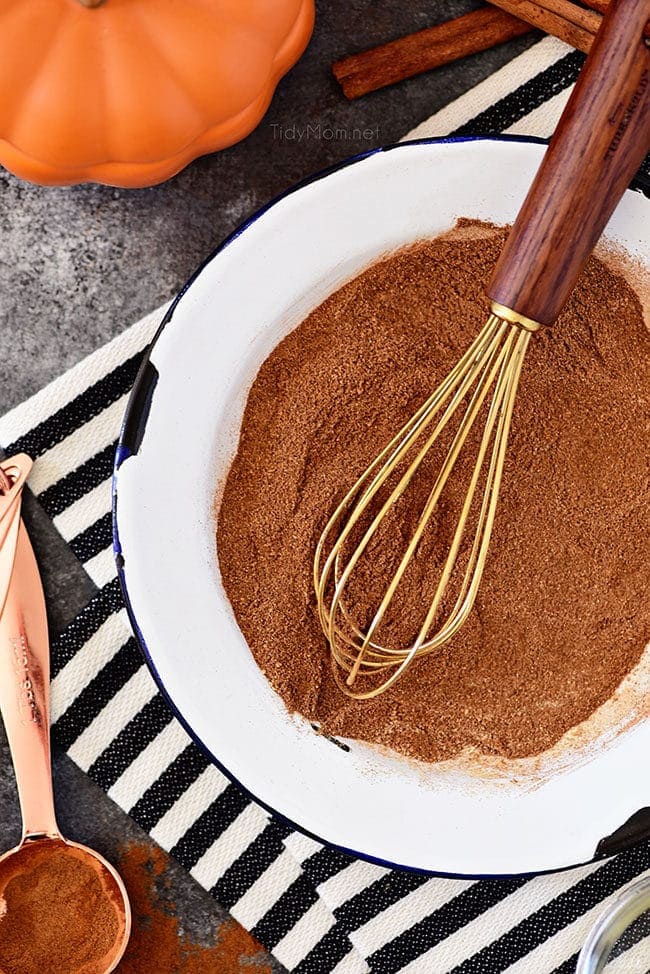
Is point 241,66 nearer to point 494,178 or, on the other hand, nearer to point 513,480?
point 494,178

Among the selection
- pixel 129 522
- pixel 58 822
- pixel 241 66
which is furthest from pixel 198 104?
pixel 58 822

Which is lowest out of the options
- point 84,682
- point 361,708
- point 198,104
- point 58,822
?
point 58,822

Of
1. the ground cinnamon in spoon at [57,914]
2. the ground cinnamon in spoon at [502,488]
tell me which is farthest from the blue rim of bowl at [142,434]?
the ground cinnamon in spoon at [57,914]

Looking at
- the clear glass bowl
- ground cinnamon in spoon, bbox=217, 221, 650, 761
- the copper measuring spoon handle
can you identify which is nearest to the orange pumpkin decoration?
ground cinnamon in spoon, bbox=217, 221, 650, 761

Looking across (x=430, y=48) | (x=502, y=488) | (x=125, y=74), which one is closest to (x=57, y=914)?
(x=502, y=488)

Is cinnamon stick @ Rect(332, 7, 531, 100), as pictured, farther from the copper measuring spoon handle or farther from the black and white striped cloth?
the copper measuring spoon handle

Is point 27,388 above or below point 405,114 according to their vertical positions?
below

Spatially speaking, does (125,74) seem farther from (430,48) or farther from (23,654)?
(23,654)
